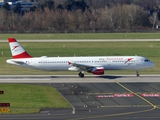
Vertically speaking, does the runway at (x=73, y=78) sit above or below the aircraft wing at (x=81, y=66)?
below

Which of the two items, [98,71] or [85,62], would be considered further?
[85,62]

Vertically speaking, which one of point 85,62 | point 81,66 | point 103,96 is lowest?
point 103,96

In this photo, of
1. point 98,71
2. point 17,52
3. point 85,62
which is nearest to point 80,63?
point 85,62

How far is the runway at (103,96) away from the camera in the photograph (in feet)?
129

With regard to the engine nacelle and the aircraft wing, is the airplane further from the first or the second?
the engine nacelle

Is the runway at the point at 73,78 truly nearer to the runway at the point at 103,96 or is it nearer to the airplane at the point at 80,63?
the runway at the point at 103,96

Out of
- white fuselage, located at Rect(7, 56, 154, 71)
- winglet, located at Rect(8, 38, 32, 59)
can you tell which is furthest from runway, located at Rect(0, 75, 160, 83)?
winglet, located at Rect(8, 38, 32, 59)

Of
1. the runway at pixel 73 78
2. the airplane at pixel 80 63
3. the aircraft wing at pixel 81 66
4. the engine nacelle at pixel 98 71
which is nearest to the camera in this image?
the runway at pixel 73 78

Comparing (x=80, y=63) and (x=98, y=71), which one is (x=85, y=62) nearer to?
(x=80, y=63)

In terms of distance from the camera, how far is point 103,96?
48875 millimetres

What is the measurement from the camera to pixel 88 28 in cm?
17788

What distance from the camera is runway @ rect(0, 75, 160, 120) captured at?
39.5 meters

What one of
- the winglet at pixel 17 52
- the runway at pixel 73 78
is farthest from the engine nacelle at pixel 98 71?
the winglet at pixel 17 52

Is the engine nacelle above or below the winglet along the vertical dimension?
below
